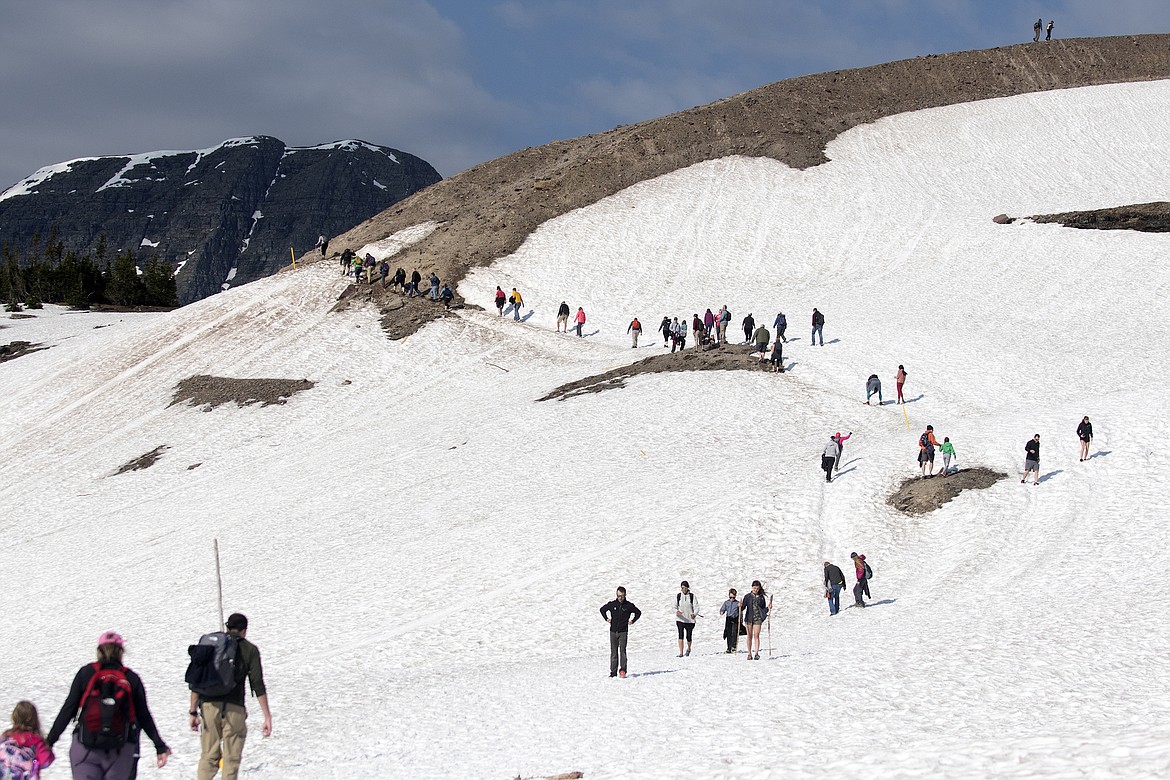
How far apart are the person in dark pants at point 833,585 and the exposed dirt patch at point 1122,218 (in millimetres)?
44748

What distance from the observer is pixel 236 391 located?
49750 mm

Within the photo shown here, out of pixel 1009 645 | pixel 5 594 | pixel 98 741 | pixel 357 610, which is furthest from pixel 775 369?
pixel 98 741

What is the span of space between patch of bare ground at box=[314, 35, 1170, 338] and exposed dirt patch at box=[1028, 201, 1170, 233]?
18.0 metres

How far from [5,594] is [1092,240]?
174 ft

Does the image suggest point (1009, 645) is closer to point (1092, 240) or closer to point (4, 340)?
point (1092, 240)

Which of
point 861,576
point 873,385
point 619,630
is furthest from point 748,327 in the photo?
point 619,630

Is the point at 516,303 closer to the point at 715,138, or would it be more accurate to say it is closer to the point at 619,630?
the point at 715,138

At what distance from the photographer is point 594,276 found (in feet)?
196

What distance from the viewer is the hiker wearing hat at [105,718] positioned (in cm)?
834

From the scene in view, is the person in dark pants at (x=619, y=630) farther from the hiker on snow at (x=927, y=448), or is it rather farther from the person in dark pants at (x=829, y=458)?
the hiker on snow at (x=927, y=448)

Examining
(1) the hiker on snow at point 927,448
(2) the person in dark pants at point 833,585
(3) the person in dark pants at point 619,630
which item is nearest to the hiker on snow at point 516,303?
(1) the hiker on snow at point 927,448

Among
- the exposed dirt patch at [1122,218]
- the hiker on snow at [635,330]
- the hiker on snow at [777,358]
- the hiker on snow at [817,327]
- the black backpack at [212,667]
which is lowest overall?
the black backpack at [212,667]

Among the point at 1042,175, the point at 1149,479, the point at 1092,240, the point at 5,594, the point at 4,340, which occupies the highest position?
the point at 1042,175

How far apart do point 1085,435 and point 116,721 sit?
26.4 metres
